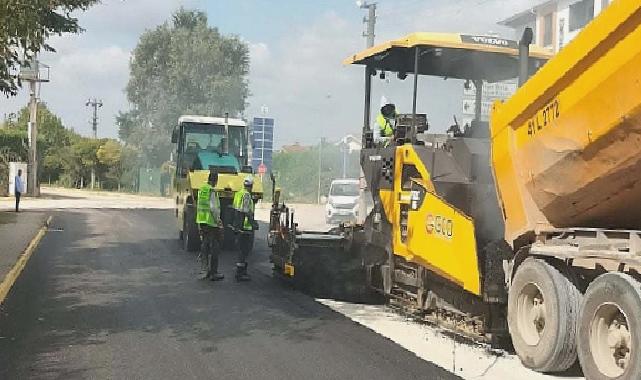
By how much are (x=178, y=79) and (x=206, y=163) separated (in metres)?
39.3

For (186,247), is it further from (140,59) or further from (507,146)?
(140,59)

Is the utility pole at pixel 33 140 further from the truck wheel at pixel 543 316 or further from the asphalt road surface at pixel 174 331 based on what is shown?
the truck wheel at pixel 543 316

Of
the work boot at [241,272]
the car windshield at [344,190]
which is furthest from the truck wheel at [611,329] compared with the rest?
the car windshield at [344,190]

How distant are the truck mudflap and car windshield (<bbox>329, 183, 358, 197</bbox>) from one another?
14347mm

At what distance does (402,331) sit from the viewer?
8.08 m

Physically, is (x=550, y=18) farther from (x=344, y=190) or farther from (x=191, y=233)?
(x=191, y=233)

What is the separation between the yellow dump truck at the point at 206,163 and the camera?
1531cm

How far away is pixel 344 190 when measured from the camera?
25.5m

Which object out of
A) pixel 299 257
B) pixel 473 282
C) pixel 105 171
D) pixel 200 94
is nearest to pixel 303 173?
pixel 200 94

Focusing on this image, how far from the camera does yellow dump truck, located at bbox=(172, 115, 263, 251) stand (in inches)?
603

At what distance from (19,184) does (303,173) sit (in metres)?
19.8

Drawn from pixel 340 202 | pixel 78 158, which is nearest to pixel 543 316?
pixel 340 202

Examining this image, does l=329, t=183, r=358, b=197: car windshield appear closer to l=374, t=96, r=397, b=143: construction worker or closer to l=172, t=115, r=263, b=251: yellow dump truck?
l=172, t=115, r=263, b=251: yellow dump truck

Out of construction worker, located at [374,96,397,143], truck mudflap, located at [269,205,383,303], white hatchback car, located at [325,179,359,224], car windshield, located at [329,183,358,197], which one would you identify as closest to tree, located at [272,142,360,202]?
car windshield, located at [329,183,358,197]
